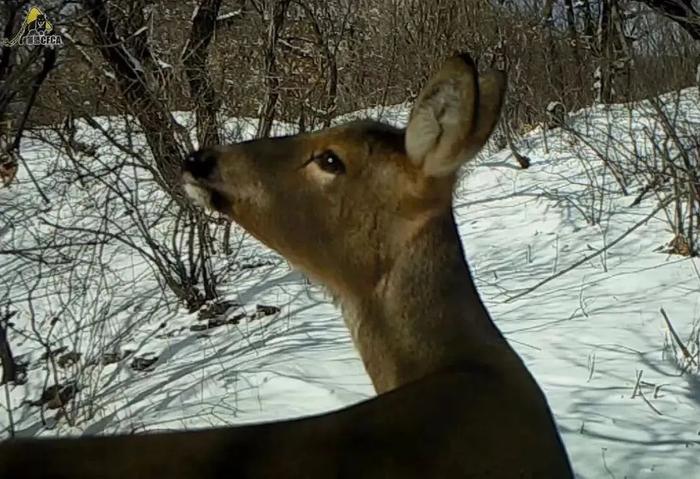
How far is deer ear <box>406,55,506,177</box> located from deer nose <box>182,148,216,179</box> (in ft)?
1.61

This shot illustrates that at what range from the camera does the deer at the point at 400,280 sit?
1.45m

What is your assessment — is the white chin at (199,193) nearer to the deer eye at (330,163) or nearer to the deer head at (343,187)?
the deer head at (343,187)

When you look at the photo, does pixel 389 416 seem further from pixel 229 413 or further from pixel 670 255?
pixel 670 255

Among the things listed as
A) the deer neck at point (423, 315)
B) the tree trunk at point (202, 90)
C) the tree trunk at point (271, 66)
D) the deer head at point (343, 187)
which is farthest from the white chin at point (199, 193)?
the tree trunk at point (271, 66)

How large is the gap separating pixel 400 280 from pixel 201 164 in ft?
1.87

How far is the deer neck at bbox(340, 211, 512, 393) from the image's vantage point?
2037 mm

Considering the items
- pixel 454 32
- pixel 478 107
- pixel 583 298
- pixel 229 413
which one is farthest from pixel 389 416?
pixel 454 32

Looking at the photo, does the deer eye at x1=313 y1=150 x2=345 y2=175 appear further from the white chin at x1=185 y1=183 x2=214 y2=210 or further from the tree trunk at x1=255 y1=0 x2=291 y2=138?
the tree trunk at x1=255 y1=0 x2=291 y2=138

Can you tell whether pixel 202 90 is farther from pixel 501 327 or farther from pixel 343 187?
pixel 343 187

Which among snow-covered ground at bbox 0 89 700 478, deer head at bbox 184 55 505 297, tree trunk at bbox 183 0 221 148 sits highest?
tree trunk at bbox 183 0 221 148

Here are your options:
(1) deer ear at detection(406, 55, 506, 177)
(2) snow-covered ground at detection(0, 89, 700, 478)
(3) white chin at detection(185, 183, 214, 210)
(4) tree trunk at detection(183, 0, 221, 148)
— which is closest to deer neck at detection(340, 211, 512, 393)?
(1) deer ear at detection(406, 55, 506, 177)

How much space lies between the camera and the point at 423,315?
2.11 metres

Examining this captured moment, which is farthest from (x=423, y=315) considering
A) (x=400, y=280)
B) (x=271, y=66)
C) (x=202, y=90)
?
(x=271, y=66)

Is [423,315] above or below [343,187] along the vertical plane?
below
